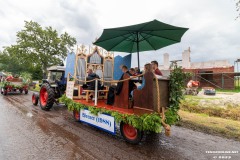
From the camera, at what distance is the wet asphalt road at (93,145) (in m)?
3.73

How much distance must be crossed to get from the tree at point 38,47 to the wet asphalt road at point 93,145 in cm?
2449

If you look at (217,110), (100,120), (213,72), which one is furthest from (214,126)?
(213,72)

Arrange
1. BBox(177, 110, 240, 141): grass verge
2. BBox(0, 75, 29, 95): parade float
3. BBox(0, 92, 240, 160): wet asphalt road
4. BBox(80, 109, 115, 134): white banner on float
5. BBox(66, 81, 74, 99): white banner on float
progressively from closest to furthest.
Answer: BBox(0, 92, 240, 160): wet asphalt road, BBox(80, 109, 115, 134): white banner on float, BBox(177, 110, 240, 141): grass verge, BBox(66, 81, 74, 99): white banner on float, BBox(0, 75, 29, 95): parade float

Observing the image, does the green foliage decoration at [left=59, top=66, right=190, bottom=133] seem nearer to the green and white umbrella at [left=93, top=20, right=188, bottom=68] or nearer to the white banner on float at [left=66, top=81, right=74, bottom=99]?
the green and white umbrella at [left=93, top=20, right=188, bottom=68]

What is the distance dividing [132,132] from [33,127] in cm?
334

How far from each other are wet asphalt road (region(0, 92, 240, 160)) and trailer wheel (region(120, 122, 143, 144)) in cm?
14

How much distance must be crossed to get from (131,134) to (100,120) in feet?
3.46

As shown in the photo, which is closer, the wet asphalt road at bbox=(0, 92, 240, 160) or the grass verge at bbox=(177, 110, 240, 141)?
the wet asphalt road at bbox=(0, 92, 240, 160)

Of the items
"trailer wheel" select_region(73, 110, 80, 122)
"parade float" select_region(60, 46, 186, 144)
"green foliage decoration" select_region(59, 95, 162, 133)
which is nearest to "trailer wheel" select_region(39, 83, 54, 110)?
"trailer wheel" select_region(73, 110, 80, 122)

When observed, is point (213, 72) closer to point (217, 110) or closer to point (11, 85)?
point (217, 110)

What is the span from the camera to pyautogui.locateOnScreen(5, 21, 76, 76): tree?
91.8 ft

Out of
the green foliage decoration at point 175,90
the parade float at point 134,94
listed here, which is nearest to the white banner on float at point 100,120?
the parade float at point 134,94

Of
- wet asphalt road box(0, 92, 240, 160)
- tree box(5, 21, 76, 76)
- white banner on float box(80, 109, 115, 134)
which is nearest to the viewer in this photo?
wet asphalt road box(0, 92, 240, 160)

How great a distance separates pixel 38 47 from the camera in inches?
1112
